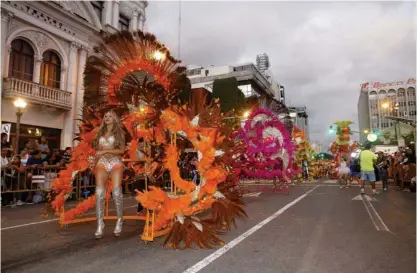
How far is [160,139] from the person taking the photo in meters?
5.16

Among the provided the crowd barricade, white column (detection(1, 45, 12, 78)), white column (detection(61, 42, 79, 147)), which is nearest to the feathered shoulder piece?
the crowd barricade

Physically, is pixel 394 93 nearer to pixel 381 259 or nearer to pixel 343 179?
pixel 343 179

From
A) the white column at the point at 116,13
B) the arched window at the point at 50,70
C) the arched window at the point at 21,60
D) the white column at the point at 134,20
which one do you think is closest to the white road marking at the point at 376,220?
the arched window at the point at 21,60

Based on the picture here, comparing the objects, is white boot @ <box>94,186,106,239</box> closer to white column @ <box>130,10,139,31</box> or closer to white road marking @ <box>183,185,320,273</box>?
white road marking @ <box>183,185,320,273</box>

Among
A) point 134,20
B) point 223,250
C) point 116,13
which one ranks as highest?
point 134,20

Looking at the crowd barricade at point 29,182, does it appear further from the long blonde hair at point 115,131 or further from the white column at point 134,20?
the white column at point 134,20

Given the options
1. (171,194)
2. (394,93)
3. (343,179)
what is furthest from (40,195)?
(394,93)

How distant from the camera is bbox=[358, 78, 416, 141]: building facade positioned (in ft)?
346

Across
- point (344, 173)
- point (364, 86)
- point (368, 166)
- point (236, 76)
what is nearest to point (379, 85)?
point (364, 86)

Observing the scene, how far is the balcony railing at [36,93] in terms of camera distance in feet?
52.1

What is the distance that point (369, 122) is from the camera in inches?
4695

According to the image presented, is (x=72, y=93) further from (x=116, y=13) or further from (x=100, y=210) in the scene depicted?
(x=100, y=210)

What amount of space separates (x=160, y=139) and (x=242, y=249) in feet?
6.96

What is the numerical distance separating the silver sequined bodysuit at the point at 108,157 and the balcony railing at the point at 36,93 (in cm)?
1351
